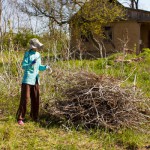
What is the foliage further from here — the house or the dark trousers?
the dark trousers

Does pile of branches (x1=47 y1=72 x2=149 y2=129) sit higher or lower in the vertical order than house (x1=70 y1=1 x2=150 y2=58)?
lower

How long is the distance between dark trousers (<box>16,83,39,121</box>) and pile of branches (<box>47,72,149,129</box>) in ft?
1.02

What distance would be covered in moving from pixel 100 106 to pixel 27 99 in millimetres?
1260

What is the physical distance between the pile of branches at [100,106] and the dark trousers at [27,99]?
1.02 feet

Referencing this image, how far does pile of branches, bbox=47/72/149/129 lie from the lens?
17.6 ft

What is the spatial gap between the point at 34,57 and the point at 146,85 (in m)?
4.44

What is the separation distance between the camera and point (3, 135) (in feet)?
15.7

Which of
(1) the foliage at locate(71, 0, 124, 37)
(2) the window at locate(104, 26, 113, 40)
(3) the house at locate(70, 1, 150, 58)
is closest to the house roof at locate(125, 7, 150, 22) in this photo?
(3) the house at locate(70, 1, 150, 58)

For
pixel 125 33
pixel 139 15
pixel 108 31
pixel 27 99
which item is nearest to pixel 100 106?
pixel 27 99

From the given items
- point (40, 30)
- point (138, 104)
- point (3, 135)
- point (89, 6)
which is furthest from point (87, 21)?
point (3, 135)

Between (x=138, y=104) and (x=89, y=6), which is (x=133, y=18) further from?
(x=138, y=104)

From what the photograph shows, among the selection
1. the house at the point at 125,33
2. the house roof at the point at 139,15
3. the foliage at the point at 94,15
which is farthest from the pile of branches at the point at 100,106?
the house roof at the point at 139,15

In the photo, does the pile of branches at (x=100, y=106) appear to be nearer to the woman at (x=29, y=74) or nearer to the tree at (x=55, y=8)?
Result: the woman at (x=29, y=74)

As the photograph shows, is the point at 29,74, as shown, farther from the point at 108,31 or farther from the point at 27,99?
the point at 108,31
